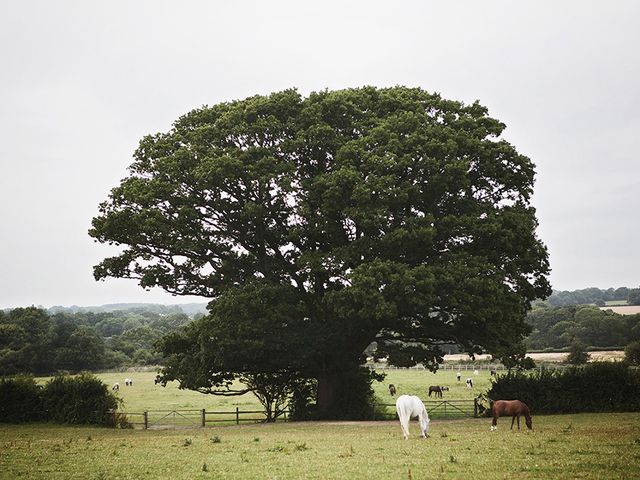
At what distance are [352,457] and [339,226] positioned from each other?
16.7 meters

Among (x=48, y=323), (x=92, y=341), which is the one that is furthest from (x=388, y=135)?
(x=48, y=323)

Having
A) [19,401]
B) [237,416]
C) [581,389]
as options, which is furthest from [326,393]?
[19,401]

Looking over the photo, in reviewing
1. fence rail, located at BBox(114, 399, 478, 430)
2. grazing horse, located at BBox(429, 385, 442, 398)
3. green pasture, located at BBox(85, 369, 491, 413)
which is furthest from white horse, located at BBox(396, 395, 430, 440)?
grazing horse, located at BBox(429, 385, 442, 398)

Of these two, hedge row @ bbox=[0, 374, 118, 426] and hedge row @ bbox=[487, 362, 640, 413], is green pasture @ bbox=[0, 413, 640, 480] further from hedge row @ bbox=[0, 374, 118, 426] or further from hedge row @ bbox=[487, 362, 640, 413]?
hedge row @ bbox=[0, 374, 118, 426]

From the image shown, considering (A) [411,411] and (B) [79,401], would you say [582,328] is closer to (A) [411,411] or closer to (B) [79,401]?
(B) [79,401]

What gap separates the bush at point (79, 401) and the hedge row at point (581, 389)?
73.8 feet

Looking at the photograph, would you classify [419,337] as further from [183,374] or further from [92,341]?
[92,341]

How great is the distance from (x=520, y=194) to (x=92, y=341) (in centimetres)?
9047

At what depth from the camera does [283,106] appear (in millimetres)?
32531

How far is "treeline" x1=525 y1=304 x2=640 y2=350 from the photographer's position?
324 ft

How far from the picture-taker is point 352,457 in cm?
1565

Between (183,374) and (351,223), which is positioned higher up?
(351,223)

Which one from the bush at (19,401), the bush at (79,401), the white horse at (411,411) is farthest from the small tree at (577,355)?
the bush at (19,401)

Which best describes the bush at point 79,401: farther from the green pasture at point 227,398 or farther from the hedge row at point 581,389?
the hedge row at point 581,389
